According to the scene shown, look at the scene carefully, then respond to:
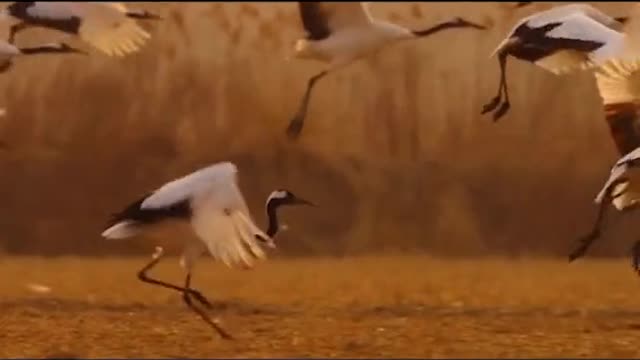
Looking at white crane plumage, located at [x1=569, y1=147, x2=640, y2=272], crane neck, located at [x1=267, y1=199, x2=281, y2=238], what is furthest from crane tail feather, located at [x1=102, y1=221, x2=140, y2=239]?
white crane plumage, located at [x1=569, y1=147, x2=640, y2=272]

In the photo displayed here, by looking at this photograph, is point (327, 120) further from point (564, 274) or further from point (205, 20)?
point (564, 274)

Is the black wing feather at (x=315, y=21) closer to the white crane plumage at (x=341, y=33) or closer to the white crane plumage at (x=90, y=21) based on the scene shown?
the white crane plumage at (x=341, y=33)

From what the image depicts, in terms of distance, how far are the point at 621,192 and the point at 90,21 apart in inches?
83.5

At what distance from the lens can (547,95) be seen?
34.2ft

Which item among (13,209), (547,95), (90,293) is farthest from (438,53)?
(90,293)

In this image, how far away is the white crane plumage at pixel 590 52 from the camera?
21.2 ft

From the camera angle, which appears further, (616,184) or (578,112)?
(578,112)

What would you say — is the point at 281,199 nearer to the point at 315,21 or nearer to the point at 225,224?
the point at 315,21

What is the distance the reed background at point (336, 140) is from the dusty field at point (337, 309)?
451 millimetres

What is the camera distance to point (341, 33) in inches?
255

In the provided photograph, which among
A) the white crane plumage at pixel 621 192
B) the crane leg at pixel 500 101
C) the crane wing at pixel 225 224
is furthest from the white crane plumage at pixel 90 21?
the white crane plumage at pixel 621 192

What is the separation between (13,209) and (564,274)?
11.0ft

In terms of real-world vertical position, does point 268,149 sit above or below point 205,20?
below

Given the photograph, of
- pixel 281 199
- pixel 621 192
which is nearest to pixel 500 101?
pixel 621 192
